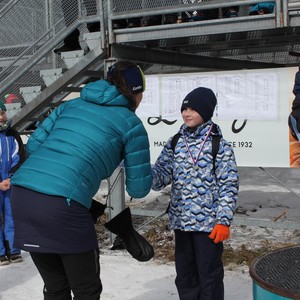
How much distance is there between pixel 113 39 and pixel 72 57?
2.64 ft

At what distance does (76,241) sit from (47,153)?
0.45m

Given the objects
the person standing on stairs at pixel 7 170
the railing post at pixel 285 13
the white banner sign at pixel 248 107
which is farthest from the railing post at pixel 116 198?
the railing post at pixel 285 13

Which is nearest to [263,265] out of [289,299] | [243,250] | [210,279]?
[210,279]

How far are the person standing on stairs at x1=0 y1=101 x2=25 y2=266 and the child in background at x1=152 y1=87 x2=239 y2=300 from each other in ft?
8.26

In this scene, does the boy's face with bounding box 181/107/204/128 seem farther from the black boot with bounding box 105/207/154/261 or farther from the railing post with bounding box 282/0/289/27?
the railing post with bounding box 282/0/289/27

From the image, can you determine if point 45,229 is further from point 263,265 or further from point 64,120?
point 263,265

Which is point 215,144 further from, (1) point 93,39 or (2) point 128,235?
(1) point 93,39

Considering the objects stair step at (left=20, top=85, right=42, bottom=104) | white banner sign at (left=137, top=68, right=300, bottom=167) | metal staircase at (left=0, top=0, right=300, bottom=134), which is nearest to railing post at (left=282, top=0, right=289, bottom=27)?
metal staircase at (left=0, top=0, right=300, bottom=134)

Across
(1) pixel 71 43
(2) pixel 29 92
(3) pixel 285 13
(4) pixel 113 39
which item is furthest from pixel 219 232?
(1) pixel 71 43

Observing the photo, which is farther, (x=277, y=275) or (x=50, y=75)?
(x=50, y=75)

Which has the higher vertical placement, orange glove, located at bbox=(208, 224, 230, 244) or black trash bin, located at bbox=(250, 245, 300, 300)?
orange glove, located at bbox=(208, 224, 230, 244)

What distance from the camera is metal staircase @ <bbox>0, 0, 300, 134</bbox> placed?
543 centimetres

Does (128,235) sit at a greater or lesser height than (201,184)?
lesser

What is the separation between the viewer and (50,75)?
6.73m
